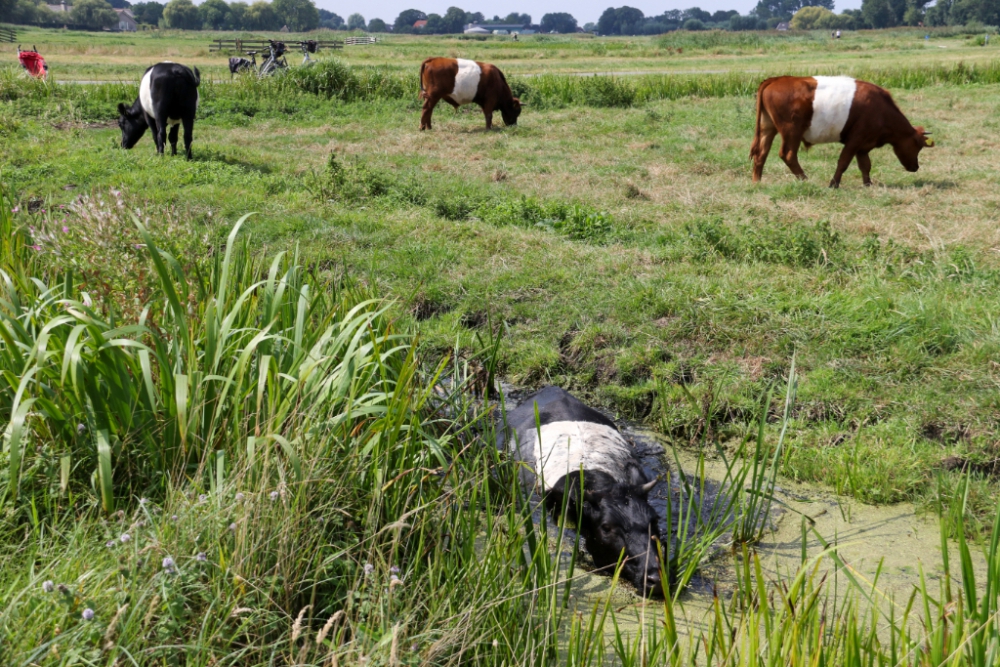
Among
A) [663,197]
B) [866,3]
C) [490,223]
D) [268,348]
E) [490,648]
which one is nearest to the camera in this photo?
[490,648]

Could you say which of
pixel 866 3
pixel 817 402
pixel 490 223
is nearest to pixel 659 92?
pixel 490 223

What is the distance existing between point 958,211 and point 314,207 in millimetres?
5826

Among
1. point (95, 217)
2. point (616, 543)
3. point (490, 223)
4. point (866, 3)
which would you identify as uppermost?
point (866, 3)

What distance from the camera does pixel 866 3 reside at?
375 ft

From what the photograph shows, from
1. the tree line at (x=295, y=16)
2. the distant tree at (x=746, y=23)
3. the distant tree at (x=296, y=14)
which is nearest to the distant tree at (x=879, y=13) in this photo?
the tree line at (x=295, y=16)

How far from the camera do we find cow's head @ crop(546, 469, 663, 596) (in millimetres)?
3387

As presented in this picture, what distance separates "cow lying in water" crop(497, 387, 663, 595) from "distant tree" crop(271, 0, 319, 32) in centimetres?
12104

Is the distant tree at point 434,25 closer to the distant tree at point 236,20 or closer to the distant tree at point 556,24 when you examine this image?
the distant tree at point 556,24

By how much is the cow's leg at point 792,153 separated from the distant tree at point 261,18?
375ft

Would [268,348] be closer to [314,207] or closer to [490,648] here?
[490,648]

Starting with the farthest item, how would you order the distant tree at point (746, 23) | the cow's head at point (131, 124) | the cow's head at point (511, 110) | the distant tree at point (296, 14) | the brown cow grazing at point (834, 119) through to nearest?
the distant tree at point (746, 23) → the distant tree at point (296, 14) → the cow's head at point (511, 110) → the cow's head at point (131, 124) → the brown cow grazing at point (834, 119)

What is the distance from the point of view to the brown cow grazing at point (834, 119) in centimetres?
926

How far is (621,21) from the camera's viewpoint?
190m

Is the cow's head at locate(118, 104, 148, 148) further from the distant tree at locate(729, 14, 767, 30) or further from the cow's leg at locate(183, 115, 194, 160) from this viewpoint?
the distant tree at locate(729, 14, 767, 30)
